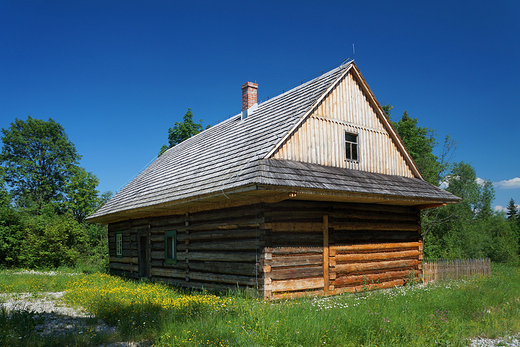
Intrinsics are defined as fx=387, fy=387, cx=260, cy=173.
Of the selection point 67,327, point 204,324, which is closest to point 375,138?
point 204,324

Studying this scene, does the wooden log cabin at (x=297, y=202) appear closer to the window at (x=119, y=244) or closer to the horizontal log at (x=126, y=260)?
the horizontal log at (x=126, y=260)

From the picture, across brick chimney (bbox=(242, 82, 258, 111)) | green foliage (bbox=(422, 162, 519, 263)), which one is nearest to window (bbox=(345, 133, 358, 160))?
brick chimney (bbox=(242, 82, 258, 111))

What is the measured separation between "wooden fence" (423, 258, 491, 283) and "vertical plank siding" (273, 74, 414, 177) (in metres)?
3.44

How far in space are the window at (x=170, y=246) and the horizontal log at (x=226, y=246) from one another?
45cm

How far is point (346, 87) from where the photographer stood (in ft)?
39.9

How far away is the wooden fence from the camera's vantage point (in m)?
13.6

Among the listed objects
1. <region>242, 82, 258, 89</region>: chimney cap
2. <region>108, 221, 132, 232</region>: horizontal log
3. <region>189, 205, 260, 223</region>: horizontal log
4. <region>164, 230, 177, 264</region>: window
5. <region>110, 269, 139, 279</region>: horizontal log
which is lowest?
<region>110, 269, 139, 279</region>: horizontal log

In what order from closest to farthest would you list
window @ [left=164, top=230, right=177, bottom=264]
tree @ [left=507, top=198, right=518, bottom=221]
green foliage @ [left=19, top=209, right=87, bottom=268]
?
window @ [left=164, top=230, right=177, bottom=264] → green foliage @ [left=19, top=209, right=87, bottom=268] → tree @ [left=507, top=198, right=518, bottom=221]

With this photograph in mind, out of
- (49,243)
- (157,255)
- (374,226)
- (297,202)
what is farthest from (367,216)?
(49,243)

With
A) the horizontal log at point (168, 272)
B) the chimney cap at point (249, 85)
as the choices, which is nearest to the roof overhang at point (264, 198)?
the horizontal log at point (168, 272)

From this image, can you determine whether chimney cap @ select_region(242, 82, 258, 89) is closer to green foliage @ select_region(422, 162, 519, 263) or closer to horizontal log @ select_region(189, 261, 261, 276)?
horizontal log @ select_region(189, 261, 261, 276)

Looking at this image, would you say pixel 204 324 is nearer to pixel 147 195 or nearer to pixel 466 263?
pixel 147 195

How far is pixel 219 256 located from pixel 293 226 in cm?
239

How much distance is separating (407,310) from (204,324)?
3.99m
